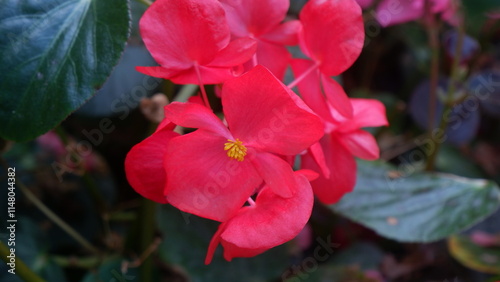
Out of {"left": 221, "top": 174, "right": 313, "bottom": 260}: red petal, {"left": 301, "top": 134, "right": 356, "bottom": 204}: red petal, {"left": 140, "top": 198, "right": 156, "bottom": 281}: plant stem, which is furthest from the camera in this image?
{"left": 140, "top": 198, "right": 156, "bottom": 281}: plant stem

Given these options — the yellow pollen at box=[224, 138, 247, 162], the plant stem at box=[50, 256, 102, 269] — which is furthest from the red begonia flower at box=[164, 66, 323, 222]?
the plant stem at box=[50, 256, 102, 269]

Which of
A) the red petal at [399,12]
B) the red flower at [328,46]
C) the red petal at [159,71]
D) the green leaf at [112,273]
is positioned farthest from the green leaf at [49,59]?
the red petal at [399,12]

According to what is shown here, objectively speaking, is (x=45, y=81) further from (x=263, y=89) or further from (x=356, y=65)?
(x=356, y=65)

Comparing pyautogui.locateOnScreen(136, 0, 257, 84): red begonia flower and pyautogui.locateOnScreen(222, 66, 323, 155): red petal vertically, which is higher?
pyautogui.locateOnScreen(136, 0, 257, 84): red begonia flower

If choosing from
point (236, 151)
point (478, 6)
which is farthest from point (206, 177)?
point (478, 6)

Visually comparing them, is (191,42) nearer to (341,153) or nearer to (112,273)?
(341,153)

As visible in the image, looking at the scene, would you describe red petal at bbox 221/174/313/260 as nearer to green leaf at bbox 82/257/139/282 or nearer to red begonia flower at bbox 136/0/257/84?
red begonia flower at bbox 136/0/257/84
